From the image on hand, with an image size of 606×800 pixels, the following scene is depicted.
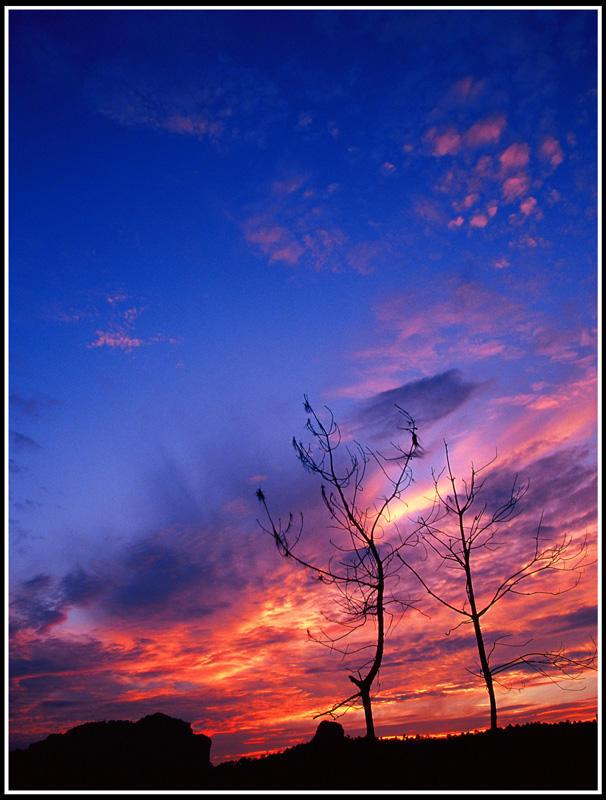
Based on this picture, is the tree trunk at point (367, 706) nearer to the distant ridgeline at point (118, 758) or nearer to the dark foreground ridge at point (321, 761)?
the dark foreground ridge at point (321, 761)

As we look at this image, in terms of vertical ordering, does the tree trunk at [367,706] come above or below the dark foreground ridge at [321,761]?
above

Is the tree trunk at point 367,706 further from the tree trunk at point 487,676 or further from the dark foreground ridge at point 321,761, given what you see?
the tree trunk at point 487,676

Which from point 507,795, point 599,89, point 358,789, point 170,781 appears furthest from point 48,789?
point 599,89

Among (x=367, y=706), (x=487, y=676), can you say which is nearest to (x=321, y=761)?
(x=367, y=706)

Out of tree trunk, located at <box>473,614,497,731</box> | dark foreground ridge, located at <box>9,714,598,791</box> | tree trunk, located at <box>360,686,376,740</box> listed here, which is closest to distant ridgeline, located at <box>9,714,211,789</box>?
dark foreground ridge, located at <box>9,714,598,791</box>

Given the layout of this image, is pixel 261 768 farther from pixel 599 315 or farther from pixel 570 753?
pixel 599 315

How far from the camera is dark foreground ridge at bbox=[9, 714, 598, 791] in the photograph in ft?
32.6

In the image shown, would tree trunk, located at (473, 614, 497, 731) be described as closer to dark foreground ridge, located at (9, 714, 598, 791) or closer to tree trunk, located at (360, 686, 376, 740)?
dark foreground ridge, located at (9, 714, 598, 791)

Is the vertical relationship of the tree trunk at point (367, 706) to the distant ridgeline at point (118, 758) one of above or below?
above

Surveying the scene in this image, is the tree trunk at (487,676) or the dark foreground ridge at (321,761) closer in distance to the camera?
the dark foreground ridge at (321,761)

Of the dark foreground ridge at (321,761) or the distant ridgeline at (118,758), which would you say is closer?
the dark foreground ridge at (321,761)

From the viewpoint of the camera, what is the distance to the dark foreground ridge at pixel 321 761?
993 cm

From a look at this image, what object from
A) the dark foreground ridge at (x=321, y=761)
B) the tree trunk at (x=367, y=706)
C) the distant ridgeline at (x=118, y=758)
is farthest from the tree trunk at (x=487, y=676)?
the distant ridgeline at (x=118, y=758)

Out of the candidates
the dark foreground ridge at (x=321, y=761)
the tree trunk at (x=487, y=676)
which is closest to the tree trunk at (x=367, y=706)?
the dark foreground ridge at (x=321, y=761)
